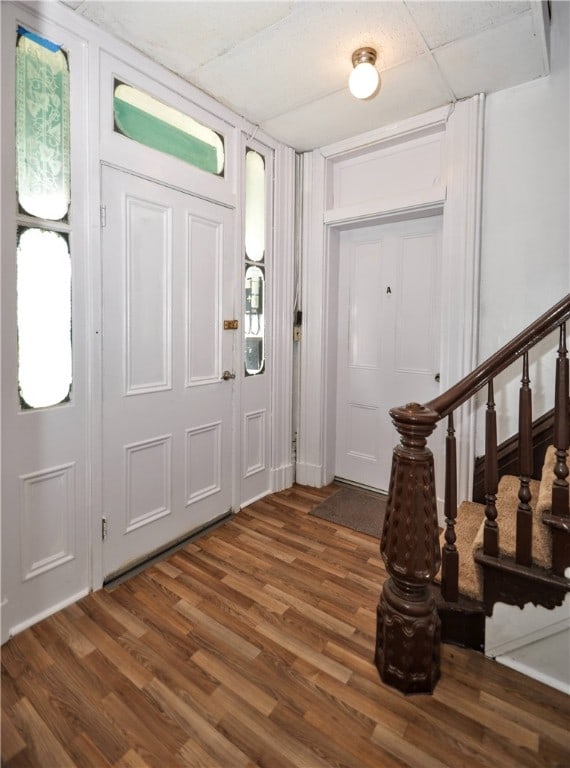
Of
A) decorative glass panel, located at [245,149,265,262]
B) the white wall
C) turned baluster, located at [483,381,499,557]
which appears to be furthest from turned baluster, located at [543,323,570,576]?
decorative glass panel, located at [245,149,265,262]

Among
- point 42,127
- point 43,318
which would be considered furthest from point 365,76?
point 43,318

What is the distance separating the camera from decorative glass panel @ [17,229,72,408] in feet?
5.21

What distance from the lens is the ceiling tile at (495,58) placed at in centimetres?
180

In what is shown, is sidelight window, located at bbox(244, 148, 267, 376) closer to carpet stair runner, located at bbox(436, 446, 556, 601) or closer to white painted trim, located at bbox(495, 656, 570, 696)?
carpet stair runner, located at bbox(436, 446, 556, 601)

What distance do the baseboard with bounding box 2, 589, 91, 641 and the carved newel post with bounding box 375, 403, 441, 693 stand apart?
4.67 feet

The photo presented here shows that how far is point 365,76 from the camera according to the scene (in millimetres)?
1831

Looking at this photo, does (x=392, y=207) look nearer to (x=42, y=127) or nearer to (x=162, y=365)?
(x=162, y=365)

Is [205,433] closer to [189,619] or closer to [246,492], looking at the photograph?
[246,492]

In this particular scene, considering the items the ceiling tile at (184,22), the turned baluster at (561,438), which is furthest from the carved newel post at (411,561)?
the ceiling tile at (184,22)

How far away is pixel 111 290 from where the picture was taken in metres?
1.88

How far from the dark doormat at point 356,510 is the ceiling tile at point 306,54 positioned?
8.52 feet

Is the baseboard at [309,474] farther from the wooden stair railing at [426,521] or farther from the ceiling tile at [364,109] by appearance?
the ceiling tile at [364,109]

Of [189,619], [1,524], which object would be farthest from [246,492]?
[1,524]

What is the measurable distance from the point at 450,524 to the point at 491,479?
0.24 meters
